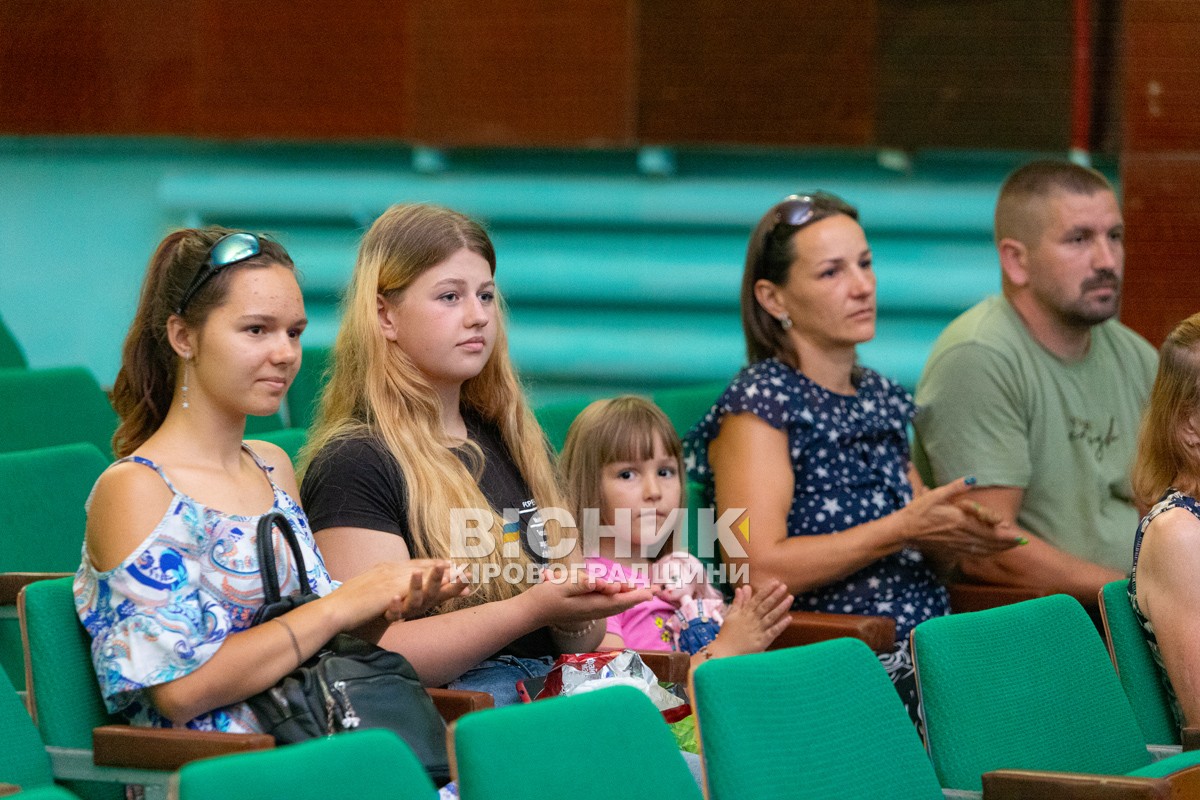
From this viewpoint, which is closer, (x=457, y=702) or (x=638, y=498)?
(x=457, y=702)

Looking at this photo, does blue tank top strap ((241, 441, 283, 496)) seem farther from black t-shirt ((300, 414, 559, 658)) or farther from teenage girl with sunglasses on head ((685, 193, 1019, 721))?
teenage girl with sunglasses on head ((685, 193, 1019, 721))

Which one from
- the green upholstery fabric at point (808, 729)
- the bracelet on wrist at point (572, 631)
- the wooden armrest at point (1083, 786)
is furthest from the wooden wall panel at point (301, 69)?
the wooden armrest at point (1083, 786)

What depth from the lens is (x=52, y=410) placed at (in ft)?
12.5

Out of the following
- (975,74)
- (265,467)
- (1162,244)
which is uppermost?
(975,74)

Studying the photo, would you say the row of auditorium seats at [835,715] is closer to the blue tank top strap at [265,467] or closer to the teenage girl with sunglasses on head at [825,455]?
the blue tank top strap at [265,467]

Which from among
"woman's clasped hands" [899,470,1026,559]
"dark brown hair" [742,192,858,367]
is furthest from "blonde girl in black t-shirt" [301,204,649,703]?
"dark brown hair" [742,192,858,367]

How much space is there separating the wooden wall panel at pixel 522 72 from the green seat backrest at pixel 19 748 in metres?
3.33

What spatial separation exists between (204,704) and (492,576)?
2.00ft

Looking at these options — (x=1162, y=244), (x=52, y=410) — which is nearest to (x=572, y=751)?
(x=52, y=410)

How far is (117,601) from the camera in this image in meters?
2.10

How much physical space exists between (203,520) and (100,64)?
368cm

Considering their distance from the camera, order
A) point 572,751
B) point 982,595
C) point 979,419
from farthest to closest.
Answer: point 979,419, point 982,595, point 572,751

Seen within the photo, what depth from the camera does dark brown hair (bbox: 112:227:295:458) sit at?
90.9 inches

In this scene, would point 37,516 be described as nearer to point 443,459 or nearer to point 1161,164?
point 443,459
